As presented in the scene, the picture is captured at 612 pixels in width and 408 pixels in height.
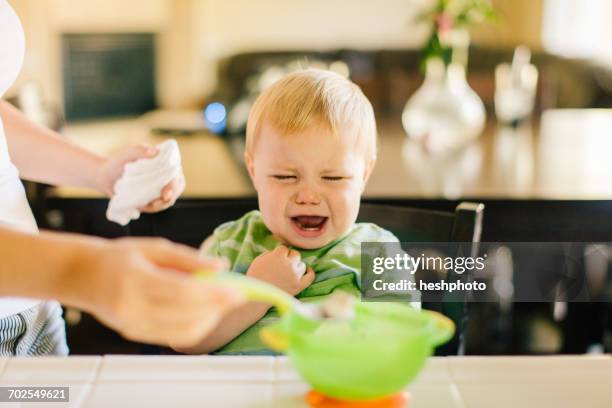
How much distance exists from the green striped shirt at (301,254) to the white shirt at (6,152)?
281 mm

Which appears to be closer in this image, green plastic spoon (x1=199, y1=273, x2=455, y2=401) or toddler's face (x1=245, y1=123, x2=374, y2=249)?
green plastic spoon (x1=199, y1=273, x2=455, y2=401)

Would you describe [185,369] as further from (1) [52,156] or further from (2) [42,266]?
(1) [52,156]

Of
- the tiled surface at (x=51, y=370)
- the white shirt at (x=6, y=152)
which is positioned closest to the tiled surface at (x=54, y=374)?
the tiled surface at (x=51, y=370)

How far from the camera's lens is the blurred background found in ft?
5.37

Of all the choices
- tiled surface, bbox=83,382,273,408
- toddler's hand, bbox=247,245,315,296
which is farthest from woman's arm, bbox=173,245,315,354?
tiled surface, bbox=83,382,273,408

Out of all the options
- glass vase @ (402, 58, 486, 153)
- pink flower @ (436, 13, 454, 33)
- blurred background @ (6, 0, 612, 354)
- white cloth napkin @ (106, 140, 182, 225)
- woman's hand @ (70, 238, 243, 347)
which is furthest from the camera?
pink flower @ (436, 13, 454, 33)

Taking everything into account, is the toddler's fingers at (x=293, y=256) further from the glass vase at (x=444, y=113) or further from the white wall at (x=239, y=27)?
the white wall at (x=239, y=27)

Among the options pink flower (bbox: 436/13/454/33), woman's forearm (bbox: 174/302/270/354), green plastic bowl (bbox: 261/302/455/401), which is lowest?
woman's forearm (bbox: 174/302/270/354)

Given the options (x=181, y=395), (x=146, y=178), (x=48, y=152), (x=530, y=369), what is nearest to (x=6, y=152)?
(x=48, y=152)

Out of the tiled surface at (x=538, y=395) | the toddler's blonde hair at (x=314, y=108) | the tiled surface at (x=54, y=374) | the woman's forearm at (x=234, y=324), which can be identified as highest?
the toddler's blonde hair at (x=314, y=108)

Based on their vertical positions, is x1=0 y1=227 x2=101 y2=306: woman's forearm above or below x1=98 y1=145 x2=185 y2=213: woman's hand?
above

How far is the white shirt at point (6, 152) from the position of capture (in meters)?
0.97

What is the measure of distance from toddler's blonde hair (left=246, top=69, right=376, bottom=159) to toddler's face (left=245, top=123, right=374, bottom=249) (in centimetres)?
1

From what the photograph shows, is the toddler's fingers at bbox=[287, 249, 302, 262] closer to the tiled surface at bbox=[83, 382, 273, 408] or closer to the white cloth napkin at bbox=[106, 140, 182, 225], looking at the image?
the white cloth napkin at bbox=[106, 140, 182, 225]
